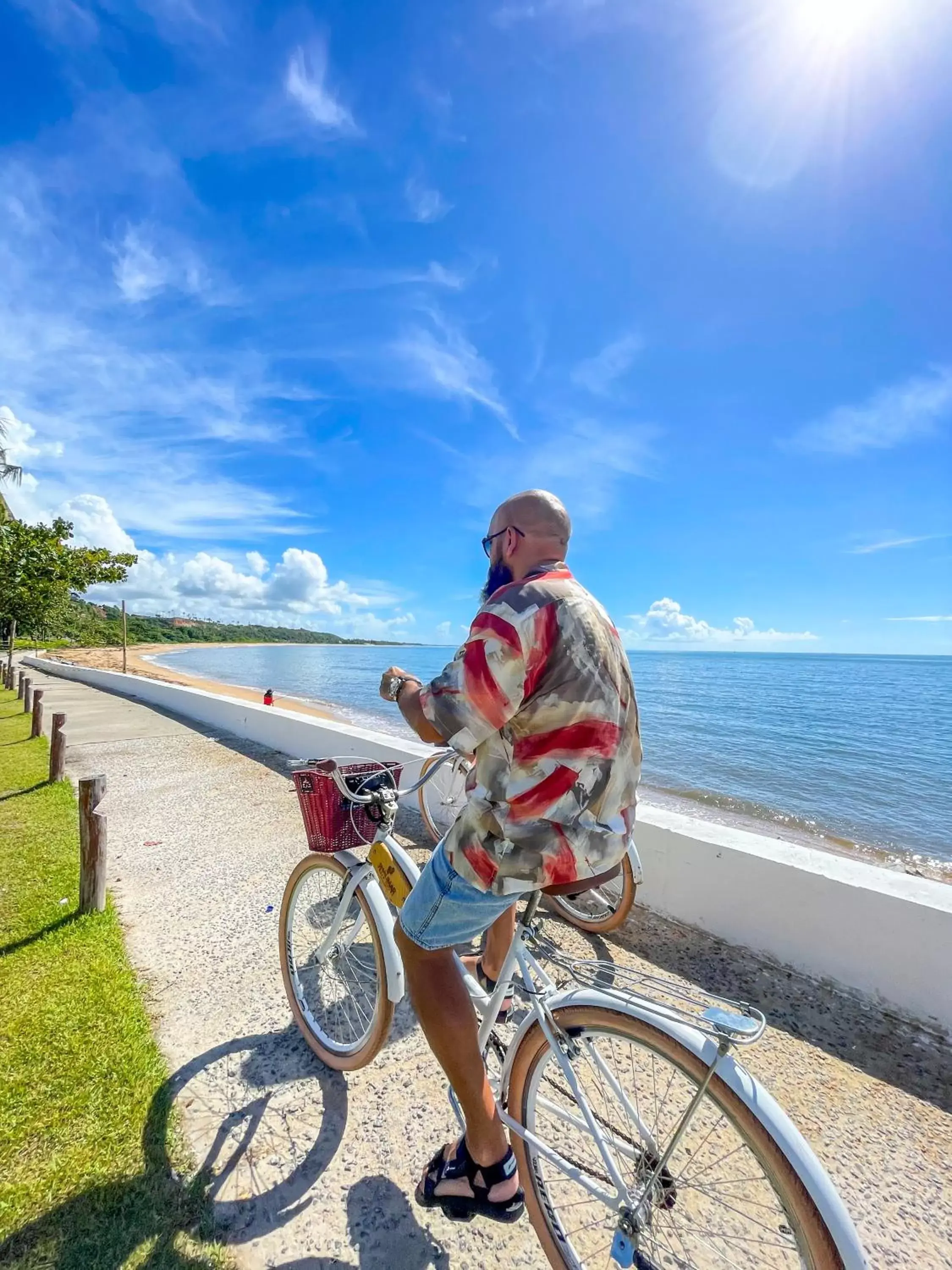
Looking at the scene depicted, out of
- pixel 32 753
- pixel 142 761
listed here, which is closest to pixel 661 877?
pixel 142 761

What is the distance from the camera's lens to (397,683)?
1.72 m

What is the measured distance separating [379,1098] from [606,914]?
5.84 feet

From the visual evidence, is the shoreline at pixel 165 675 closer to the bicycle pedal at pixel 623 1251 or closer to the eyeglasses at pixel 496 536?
the eyeglasses at pixel 496 536

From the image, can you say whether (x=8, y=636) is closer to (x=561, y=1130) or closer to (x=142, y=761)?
(x=142, y=761)

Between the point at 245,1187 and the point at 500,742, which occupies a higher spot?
the point at 500,742

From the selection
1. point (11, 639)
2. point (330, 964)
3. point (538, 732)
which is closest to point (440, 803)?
point (330, 964)

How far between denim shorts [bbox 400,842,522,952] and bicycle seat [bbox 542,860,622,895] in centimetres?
11

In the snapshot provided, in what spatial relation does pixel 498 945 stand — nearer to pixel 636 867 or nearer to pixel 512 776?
pixel 636 867

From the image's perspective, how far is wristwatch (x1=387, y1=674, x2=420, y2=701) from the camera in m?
1.66

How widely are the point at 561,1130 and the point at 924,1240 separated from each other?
1144 millimetres

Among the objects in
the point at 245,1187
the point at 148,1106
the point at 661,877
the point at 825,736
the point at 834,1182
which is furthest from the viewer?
the point at 825,736

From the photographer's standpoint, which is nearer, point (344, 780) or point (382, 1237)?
point (382, 1237)

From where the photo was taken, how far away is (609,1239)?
67.6 inches

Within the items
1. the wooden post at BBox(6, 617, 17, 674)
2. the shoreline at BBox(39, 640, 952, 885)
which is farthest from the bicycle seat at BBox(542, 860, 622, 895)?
the wooden post at BBox(6, 617, 17, 674)
